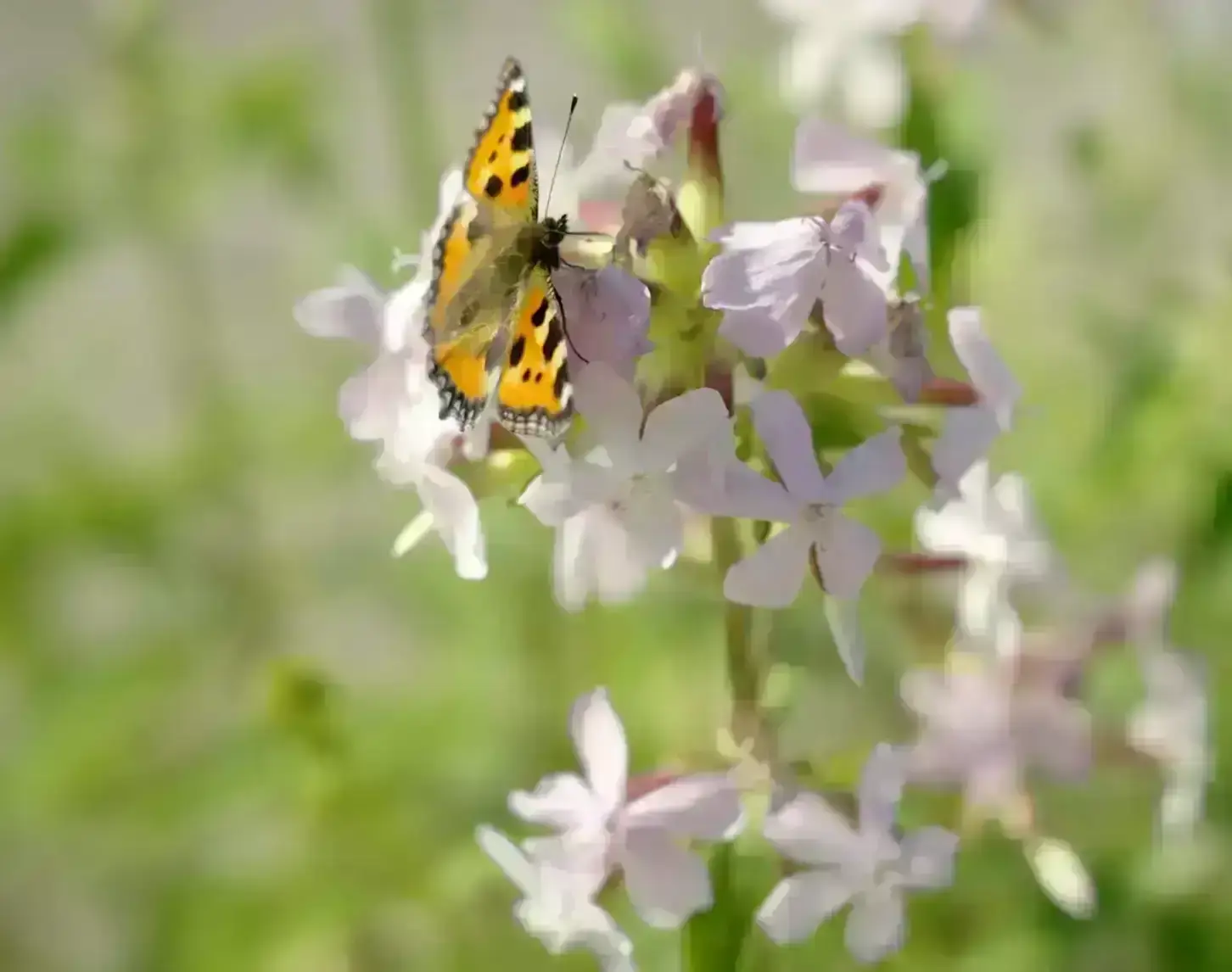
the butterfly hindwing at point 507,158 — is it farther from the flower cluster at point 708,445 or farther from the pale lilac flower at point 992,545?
the pale lilac flower at point 992,545

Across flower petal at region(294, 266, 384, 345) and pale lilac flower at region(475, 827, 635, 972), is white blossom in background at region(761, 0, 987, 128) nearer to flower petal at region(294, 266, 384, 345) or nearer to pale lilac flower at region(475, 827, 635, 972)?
flower petal at region(294, 266, 384, 345)

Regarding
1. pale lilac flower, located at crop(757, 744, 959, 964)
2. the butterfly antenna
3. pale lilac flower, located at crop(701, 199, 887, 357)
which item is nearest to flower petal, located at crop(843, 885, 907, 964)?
pale lilac flower, located at crop(757, 744, 959, 964)

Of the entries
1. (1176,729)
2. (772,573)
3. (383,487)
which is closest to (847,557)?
(772,573)

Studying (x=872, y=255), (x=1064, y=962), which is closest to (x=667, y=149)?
(x=872, y=255)

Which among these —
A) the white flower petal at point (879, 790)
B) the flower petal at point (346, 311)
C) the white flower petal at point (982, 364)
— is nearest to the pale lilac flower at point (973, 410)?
the white flower petal at point (982, 364)

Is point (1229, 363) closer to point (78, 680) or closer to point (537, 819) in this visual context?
point (537, 819)

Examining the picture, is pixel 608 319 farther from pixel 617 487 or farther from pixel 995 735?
pixel 995 735
